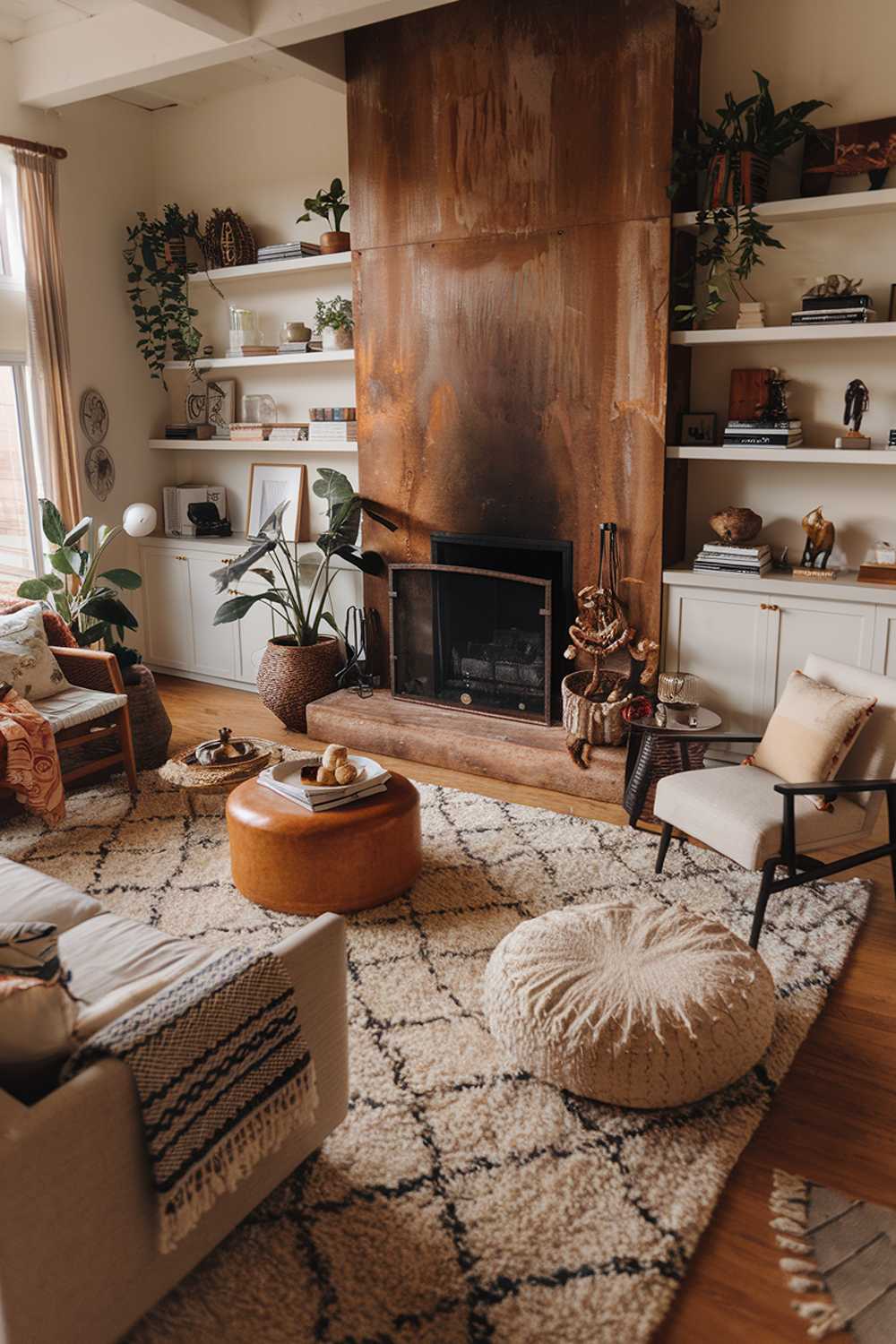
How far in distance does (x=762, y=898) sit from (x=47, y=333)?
4.51 meters

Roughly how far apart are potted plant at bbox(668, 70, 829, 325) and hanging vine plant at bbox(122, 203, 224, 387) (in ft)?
9.46

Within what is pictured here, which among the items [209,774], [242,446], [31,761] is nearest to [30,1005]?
[209,774]

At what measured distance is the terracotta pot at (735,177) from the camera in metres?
3.91

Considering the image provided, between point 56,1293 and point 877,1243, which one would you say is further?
point 877,1243

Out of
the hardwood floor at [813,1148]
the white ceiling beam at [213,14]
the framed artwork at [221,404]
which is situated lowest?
the hardwood floor at [813,1148]

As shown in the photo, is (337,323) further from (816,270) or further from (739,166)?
(816,270)

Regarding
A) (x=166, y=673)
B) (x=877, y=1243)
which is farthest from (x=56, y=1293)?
(x=166, y=673)

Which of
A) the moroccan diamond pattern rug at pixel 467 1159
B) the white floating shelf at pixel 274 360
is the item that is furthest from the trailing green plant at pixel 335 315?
the moroccan diamond pattern rug at pixel 467 1159

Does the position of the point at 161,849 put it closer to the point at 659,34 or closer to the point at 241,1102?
the point at 241,1102

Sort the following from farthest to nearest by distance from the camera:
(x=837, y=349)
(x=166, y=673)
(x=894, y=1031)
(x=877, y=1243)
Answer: (x=166, y=673), (x=837, y=349), (x=894, y=1031), (x=877, y=1243)

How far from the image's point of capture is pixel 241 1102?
1821 millimetres

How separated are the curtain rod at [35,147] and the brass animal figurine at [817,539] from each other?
4130 millimetres

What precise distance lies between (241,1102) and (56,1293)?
387 mm

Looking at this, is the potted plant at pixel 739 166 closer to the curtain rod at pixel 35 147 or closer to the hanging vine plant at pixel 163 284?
the hanging vine plant at pixel 163 284
